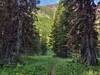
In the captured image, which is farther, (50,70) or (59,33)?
(59,33)

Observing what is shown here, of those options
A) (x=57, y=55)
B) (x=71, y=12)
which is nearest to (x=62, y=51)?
(x=57, y=55)

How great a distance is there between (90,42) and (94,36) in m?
1.33

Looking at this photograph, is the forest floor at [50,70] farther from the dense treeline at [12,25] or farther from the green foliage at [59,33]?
the green foliage at [59,33]

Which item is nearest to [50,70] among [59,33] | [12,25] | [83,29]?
[12,25]

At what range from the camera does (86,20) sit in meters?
40.4

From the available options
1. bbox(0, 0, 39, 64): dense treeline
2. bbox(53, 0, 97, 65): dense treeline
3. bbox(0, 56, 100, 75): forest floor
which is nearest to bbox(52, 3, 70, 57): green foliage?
bbox(53, 0, 97, 65): dense treeline

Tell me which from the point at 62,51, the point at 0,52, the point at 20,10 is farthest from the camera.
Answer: the point at 62,51

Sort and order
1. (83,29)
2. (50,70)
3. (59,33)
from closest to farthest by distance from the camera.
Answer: (50,70) → (83,29) → (59,33)

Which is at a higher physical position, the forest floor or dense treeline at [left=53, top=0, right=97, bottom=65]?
dense treeline at [left=53, top=0, right=97, bottom=65]

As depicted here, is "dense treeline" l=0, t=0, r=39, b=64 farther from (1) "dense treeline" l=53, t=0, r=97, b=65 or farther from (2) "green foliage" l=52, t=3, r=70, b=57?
(2) "green foliage" l=52, t=3, r=70, b=57

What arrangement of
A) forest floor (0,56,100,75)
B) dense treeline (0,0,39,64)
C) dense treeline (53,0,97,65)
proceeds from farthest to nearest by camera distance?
1. dense treeline (53,0,97,65)
2. dense treeline (0,0,39,64)
3. forest floor (0,56,100,75)

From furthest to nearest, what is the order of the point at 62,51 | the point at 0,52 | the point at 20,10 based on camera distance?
the point at 62,51 → the point at 0,52 → the point at 20,10

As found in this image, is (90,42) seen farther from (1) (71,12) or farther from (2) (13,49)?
(2) (13,49)

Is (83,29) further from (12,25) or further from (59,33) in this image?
(59,33)
